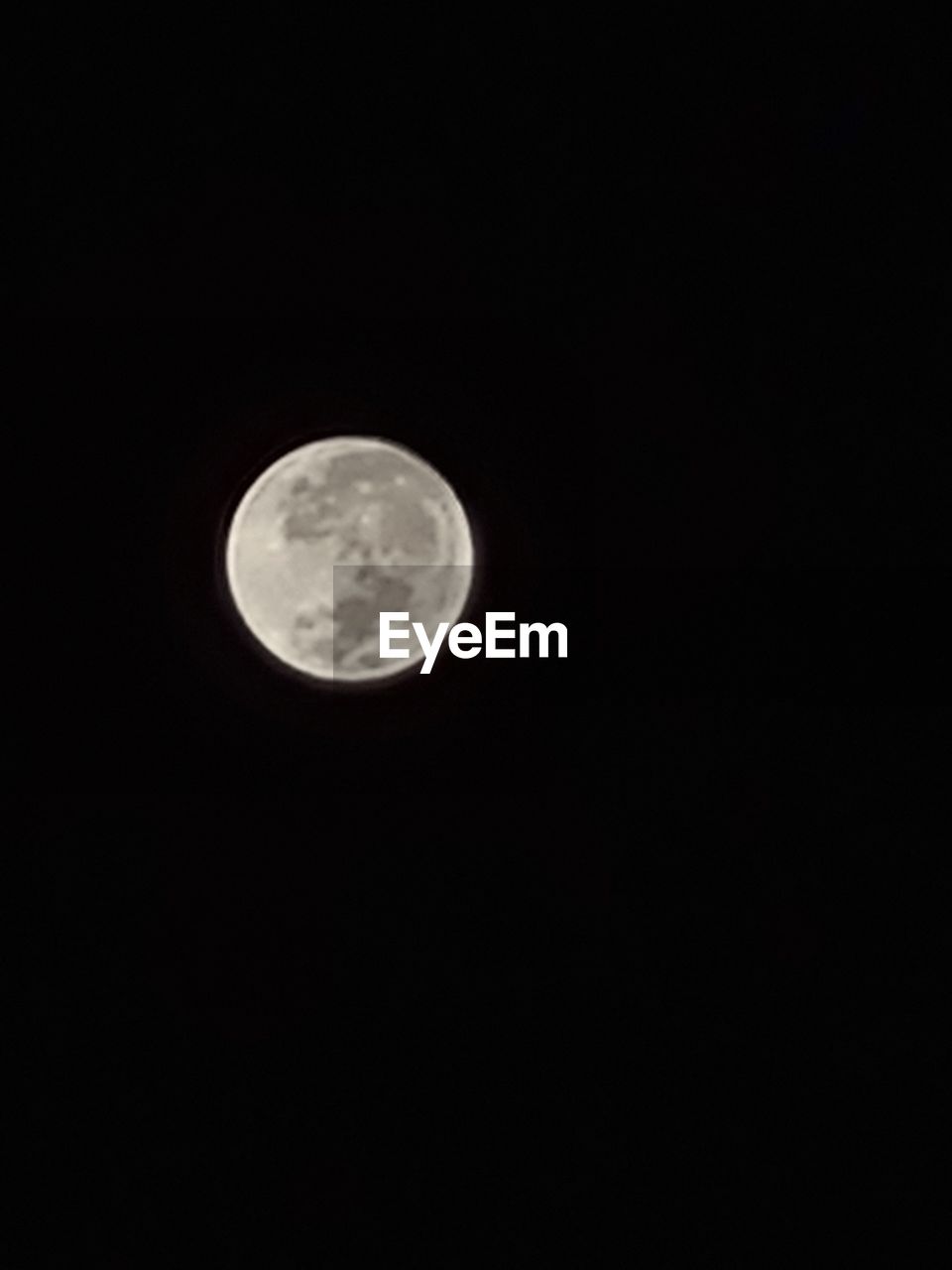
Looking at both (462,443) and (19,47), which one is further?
(462,443)

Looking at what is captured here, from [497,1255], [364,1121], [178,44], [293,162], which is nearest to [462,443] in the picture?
[293,162]

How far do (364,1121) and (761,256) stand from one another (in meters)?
1.64

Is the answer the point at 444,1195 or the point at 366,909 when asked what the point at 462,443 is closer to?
the point at 366,909

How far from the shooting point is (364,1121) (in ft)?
8.37

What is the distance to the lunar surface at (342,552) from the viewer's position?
245 cm

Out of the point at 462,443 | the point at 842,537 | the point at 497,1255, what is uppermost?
the point at 462,443

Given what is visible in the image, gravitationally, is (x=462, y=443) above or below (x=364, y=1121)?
above

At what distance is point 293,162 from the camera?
7.83 feet

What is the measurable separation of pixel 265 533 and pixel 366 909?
0.69 m

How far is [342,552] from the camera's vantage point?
245cm

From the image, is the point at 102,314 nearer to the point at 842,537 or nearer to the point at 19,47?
the point at 19,47

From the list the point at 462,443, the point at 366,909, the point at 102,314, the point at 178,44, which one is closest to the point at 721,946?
the point at 366,909

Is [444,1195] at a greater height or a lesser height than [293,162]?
lesser

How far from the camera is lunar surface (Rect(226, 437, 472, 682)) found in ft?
8.04
